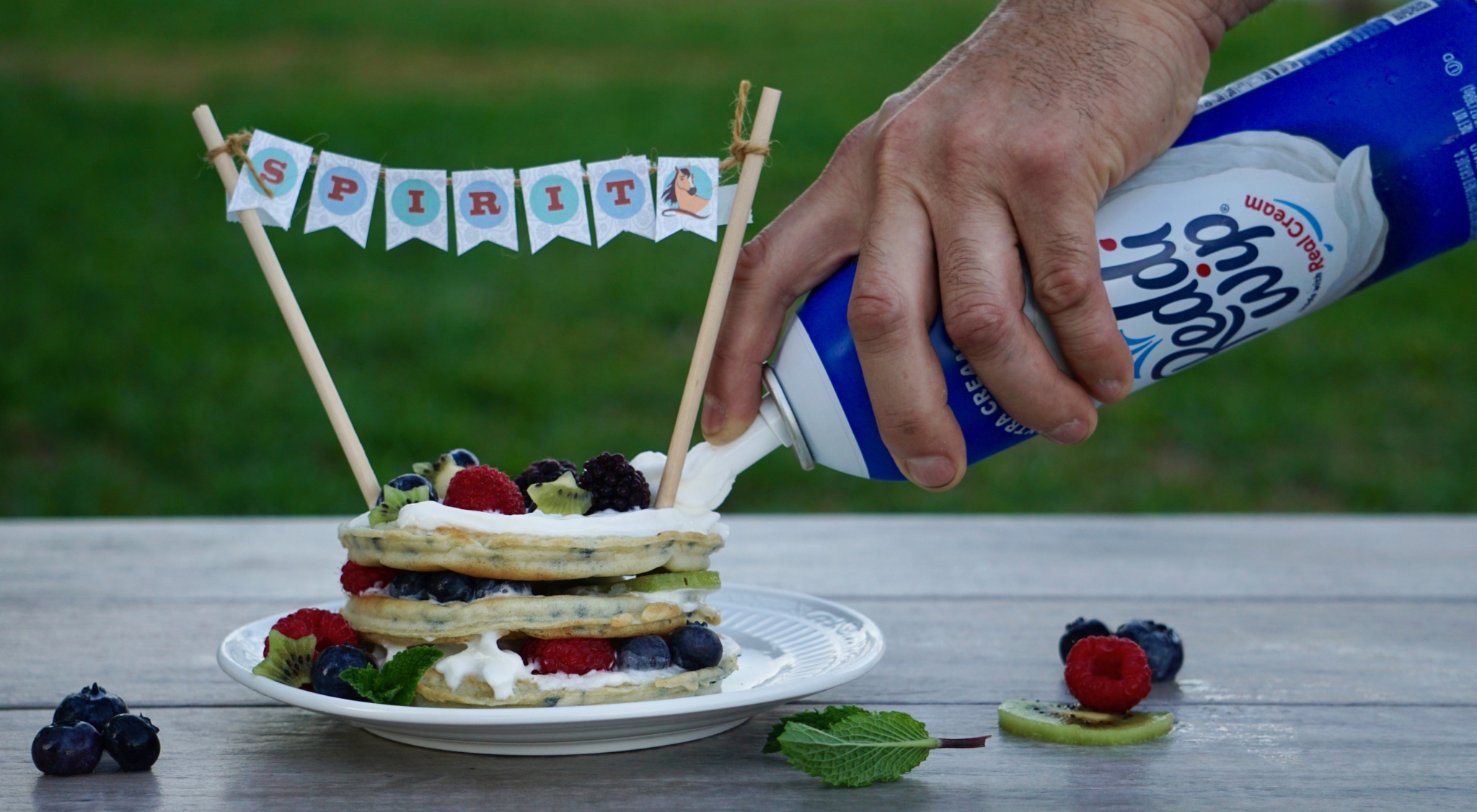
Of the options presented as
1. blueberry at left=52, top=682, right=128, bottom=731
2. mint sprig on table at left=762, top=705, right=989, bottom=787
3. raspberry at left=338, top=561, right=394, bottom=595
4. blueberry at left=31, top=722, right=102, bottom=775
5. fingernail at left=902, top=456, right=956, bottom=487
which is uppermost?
fingernail at left=902, top=456, right=956, bottom=487

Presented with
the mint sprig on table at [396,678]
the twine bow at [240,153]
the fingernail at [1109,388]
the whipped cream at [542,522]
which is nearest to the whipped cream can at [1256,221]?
the fingernail at [1109,388]

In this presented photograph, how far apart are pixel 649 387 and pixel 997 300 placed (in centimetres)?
293

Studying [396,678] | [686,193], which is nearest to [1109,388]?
[686,193]

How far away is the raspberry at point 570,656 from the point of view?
3.39 feet

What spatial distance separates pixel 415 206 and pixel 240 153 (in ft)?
0.48

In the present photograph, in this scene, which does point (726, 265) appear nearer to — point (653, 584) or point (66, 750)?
point (653, 584)

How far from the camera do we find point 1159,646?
1.21 m

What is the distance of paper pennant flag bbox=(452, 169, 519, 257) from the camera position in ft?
3.69

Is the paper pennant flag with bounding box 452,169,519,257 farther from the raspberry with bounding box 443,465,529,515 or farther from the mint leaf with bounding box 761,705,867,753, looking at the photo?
the mint leaf with bounding box 761,705,867,753

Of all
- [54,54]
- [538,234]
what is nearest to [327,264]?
[54,54]

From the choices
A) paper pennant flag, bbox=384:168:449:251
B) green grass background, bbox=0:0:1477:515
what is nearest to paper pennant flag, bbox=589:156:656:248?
paper pennant flag, bbox=384:168:449:251

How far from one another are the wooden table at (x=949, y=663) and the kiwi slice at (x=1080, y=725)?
0.01 meters

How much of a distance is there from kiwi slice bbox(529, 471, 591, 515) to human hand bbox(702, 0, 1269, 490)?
0.82 feet

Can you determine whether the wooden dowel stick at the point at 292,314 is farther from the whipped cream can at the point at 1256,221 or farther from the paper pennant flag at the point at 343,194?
the whipped cream can at the point at 1256,221
